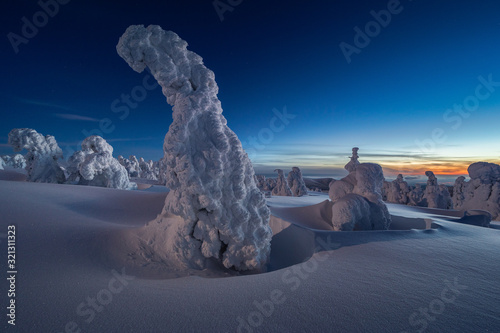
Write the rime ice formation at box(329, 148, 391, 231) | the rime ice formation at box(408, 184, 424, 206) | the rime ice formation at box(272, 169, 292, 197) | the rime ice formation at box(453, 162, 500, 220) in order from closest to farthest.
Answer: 1. the rime ice formation at box(329, 148, 391, 231)
2. the rime ice formation at box(453, 162, 500, 220)
3. the rime ice formation at box(408, 184, 424, 206)
4. the rime ice formation at box(272, 169, 292, 197)

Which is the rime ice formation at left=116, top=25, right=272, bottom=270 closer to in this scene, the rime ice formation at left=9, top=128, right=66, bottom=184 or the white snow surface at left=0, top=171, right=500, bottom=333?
the white snow surface at left=0, top=171, right=500, bottom=333

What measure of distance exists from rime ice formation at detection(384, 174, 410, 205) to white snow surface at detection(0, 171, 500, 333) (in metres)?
22.2

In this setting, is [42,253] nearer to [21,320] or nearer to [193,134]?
[21,320]

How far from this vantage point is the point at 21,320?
65.1 inches

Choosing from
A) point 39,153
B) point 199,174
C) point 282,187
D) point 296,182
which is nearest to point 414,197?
point 296,182

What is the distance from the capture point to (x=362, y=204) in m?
6.96

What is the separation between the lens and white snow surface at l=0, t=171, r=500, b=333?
171 cm

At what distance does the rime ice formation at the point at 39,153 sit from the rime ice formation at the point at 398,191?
29.3m

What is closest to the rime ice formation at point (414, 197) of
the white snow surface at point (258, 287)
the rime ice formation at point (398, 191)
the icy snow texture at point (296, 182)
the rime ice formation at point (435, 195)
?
the rime ice formation at point (398, 191)

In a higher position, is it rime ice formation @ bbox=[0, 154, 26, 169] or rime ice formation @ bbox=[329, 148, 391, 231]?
rime ice formation @ bbox=[0, 154, 26, 169]

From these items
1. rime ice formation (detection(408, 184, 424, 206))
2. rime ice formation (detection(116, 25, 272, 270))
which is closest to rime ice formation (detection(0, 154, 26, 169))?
rime ice formation (detection(116, 25, 272, 270))

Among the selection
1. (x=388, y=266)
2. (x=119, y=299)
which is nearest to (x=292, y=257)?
(x=388, y=266)

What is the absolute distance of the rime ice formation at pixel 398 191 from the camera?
2306cm

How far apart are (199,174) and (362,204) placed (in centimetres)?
578
